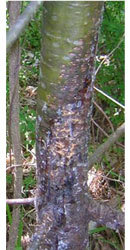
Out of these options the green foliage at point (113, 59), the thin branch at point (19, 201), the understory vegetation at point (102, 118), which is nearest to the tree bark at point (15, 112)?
the thin branch at point (19, 201)

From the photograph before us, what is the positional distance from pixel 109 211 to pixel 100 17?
0.50m

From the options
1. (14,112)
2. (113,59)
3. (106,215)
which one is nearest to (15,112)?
(14,112)

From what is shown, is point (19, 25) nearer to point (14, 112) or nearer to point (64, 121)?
point (64, 121)

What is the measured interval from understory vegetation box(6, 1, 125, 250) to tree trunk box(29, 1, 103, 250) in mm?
481

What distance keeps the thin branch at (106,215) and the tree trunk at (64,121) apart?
0.08ft

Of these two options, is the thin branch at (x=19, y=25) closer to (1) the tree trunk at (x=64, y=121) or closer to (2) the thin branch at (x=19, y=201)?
(1) the tree trunk at (x=64, y=121)

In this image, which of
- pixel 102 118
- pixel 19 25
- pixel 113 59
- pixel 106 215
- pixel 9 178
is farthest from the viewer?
pixel 102 118

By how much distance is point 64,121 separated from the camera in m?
0.90

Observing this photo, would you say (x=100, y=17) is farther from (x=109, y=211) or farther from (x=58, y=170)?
(x=109, y=211)

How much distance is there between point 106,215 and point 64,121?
11.7 inches

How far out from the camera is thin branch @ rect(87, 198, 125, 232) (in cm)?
102

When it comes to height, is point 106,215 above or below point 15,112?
below

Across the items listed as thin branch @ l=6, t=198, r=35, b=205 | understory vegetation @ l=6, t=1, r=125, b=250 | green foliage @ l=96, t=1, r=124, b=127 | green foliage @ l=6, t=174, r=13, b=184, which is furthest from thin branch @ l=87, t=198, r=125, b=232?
green foliage @ l=96, t=1, r=124, b=127

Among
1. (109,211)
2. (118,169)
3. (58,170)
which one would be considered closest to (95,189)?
(118,169)
